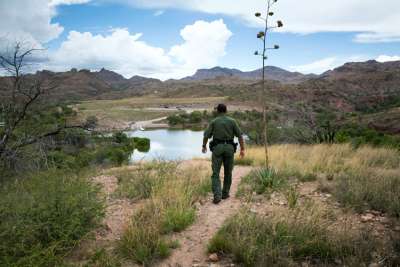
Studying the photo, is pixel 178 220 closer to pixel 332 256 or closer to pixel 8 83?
pixel 332 256

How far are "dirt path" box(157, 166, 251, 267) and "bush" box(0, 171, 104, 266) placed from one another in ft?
3.95

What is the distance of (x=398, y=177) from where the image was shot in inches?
265

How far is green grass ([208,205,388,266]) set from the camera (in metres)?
3.98

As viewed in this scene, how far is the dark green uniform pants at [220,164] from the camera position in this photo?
6383mm

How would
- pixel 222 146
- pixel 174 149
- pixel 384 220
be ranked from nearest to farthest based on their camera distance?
pixel 384 220 < pixel 222 146 < pixel 174 149

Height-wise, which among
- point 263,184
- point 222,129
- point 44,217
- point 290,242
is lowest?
point 290,242

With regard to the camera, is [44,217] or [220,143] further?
[220,143]

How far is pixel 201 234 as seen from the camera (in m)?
4.91

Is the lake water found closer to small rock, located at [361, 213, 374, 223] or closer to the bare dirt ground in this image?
the bare dirt ground

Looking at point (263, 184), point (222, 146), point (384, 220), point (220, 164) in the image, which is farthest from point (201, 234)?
point (384, 220)

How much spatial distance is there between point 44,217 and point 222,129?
10.8 ft

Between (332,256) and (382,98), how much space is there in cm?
6051

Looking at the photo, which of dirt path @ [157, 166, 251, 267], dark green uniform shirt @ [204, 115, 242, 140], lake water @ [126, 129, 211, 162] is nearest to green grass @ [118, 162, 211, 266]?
dirt path @ [157, 166, 251, 267]

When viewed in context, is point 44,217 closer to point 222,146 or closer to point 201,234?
point 201,234
